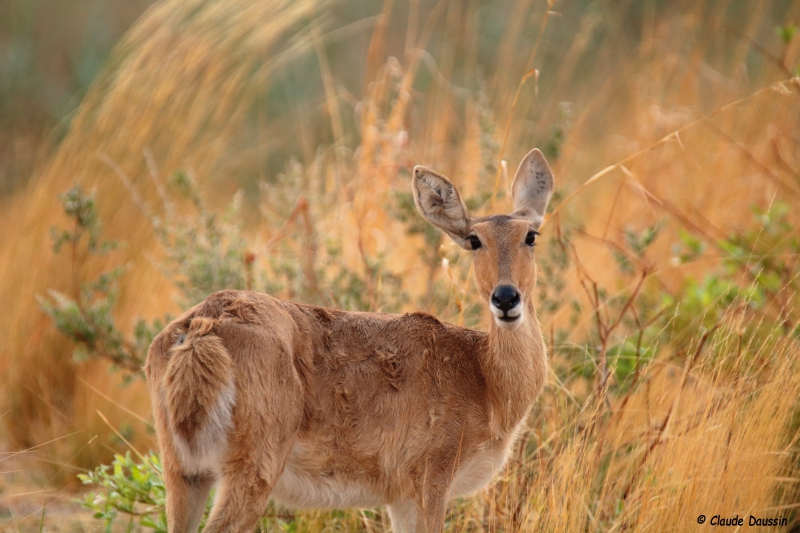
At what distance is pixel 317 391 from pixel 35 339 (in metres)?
3.45

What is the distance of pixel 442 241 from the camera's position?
19.2 feet

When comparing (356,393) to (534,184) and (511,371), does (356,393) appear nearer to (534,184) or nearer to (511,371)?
(511,371)

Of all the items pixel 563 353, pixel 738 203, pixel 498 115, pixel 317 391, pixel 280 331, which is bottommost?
pixel 738 203

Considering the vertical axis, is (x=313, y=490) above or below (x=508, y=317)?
below

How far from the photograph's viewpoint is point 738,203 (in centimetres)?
818

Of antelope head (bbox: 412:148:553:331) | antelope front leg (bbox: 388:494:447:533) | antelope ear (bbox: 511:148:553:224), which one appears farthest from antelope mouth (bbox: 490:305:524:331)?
antelope ear (bbox: 511:148:553:224)

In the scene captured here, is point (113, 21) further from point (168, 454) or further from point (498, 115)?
point (168, 454)

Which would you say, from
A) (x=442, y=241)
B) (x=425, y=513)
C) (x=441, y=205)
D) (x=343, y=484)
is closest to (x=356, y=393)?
(x=343, y=484)

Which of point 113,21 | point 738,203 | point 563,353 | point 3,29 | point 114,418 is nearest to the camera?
point 563,353

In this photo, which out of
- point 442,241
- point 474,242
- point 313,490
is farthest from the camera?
point 442,241

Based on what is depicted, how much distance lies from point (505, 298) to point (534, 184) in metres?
1.07

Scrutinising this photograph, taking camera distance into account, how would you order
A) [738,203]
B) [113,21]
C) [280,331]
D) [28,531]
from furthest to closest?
[113,21]
[738,203]
[28,531]
[280,331]

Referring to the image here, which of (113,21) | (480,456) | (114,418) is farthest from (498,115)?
(113,21)

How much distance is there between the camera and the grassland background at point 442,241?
4.08 meters
